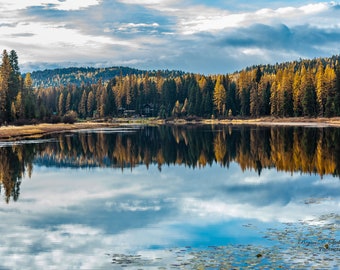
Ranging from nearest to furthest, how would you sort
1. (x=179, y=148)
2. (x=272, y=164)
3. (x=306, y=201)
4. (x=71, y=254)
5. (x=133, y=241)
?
(x=71, y=254) < (x=133, y=241) < (x=306, y=201) < (x=272, y=164) < (x=179, y=148)

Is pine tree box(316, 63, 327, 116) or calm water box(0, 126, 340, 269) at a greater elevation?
pine tree box(316, 63, 327, 116)

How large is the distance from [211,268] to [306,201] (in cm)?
1291

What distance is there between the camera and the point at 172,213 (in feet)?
75.4

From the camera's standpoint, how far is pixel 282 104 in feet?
442

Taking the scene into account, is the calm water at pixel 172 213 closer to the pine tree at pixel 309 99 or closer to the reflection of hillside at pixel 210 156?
the reflection of hillside at pixel 210 156

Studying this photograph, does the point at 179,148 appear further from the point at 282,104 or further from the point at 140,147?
the point at 282,104

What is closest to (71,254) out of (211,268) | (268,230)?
(211,268)

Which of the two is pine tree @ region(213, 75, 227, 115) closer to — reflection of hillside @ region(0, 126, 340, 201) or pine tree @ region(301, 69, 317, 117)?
pine tree @ region(301, 69, 317, 117)

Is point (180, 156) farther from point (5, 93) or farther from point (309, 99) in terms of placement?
point (309, 99)

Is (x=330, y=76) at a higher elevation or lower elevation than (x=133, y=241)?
higher

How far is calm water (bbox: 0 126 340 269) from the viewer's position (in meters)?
15.8

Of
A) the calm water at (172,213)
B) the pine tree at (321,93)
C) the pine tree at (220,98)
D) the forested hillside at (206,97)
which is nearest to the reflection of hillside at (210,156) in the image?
the calm water at (172,213)

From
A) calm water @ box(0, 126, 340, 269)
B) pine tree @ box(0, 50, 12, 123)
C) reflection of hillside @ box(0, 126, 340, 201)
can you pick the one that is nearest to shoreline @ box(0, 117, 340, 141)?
pine tree @ box(0, 50, 12, 123)

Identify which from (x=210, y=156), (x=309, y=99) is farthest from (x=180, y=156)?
(x=309, y=99)
